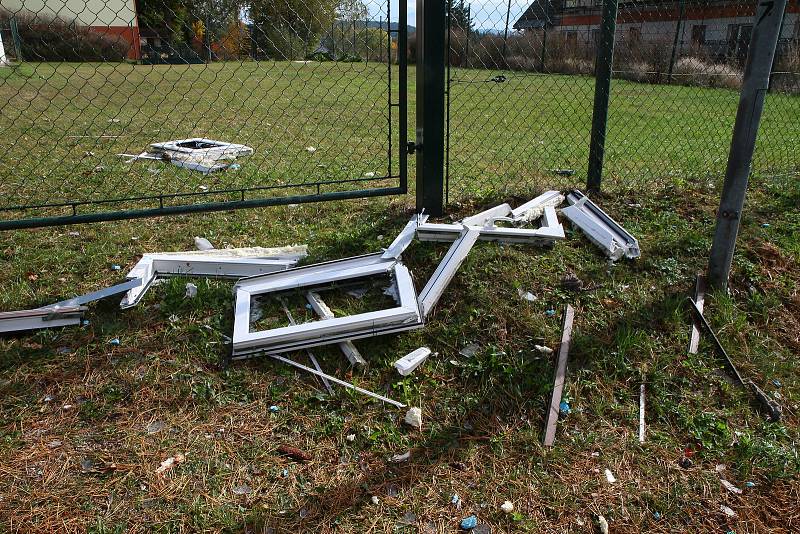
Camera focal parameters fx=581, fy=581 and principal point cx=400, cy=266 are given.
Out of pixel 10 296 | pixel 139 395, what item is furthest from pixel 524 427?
pixel 10 296

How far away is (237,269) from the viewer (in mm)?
3080

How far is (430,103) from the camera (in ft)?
11.0

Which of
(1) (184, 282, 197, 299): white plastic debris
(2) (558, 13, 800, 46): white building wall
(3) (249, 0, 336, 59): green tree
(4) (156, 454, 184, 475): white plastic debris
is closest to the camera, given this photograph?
(4) (156, 454, 184, 475): white plastic debris

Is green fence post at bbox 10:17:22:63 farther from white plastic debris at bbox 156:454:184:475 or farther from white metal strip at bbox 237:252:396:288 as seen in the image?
white plastic debris at bbox 156:454:184:475

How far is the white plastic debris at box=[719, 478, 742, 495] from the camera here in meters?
1.98

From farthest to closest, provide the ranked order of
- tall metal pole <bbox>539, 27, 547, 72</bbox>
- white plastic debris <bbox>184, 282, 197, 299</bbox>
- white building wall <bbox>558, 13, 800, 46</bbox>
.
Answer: white building wall <bbox>558, 13, 800, 46</bbox> < tall metal pole <bbox>539, 27, 547, 72</bbox> < white plastic debris <bbox>184, 282, 197, 299</bbox>

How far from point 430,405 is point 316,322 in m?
0.61


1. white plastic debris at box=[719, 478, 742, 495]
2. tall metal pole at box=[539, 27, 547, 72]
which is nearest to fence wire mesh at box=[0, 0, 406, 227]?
tall metal pole at box=[539, 27, 547, 72]

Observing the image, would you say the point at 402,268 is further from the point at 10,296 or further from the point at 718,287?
the point at 10,296

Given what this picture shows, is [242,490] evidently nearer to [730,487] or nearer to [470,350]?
[470,350]

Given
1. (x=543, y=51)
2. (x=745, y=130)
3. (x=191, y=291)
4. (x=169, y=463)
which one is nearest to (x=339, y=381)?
(x=169, y=463)

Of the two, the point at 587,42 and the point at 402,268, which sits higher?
the point at 587,42

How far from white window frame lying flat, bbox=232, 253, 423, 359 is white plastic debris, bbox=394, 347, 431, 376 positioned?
0.13m

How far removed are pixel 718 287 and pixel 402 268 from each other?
1.57 meters
